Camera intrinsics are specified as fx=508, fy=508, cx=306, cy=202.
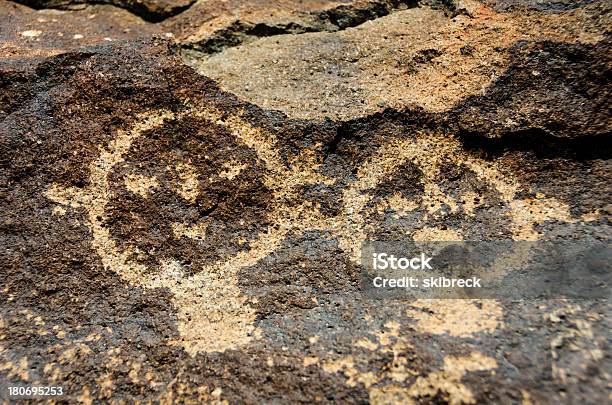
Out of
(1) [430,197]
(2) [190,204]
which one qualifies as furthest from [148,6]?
(1) [430,197]

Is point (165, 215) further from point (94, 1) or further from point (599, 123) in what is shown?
point (599, 123)

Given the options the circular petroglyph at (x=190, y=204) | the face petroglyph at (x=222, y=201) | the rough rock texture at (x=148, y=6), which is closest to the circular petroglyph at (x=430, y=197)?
the face petroglyph at (x=222, y=201)

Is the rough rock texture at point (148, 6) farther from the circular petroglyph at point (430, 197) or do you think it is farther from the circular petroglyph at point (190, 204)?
the circular petroglyph at point (430, 197)

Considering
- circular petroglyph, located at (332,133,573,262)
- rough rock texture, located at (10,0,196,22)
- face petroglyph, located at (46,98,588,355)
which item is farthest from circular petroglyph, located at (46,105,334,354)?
rough rock texture, located at (10,0,196,22)

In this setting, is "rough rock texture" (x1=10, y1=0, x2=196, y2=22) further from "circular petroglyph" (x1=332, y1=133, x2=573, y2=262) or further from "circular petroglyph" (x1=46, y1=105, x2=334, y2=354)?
"circular petroglyph" (x1=332, y1=133, x2=573, y2=262)

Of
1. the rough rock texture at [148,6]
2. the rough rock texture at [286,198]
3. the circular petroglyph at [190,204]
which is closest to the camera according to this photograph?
the rough rock texture at [286,198]

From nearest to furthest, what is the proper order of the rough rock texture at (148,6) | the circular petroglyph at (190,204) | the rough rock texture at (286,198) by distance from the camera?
the rough rock texture at (286,198) < the circular petroglyph at (190,204) < the rough rock texture at (148,6)

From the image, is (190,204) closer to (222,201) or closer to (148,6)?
(222,201)

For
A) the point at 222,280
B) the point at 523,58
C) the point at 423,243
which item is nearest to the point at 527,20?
the point at 523,58
